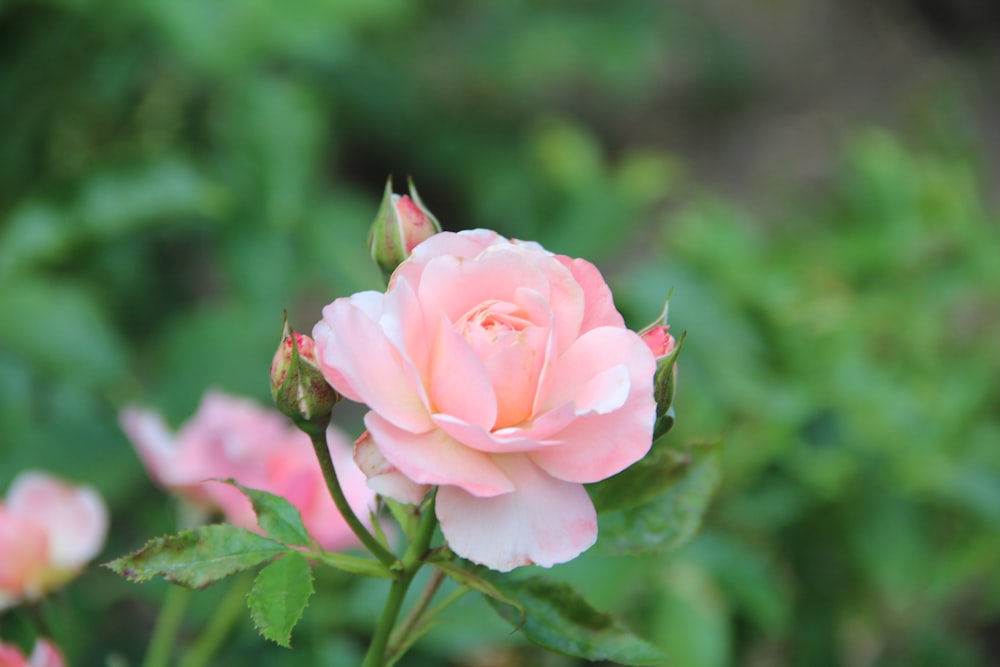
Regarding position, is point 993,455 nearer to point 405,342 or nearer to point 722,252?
point 722,252

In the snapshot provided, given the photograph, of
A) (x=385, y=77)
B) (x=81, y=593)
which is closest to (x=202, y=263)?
(x=385, y=77)

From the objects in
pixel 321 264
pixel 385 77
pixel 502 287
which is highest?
pixel 502 287

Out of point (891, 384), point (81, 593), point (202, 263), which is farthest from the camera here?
point (202, 263)

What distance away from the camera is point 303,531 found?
0.44 m

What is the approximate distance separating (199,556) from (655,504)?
21 cm

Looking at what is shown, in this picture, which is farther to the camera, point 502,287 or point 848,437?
point 848,437

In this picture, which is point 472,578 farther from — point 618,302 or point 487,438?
point 618,302

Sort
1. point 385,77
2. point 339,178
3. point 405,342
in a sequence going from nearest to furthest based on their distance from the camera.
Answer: point 405,342 < point 385,77 < point 339,178

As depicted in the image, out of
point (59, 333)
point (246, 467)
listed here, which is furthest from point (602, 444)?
point (59, 333)

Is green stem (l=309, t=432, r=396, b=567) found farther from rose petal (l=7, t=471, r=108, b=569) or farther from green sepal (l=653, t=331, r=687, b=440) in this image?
rose petal (l=7, t=471, r=108, b=569)

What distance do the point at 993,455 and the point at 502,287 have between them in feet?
3.01

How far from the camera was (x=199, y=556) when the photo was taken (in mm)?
409

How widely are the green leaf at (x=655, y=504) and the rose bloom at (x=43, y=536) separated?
0.30 meters

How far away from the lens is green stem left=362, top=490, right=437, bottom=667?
0.42 meters
